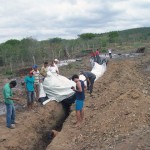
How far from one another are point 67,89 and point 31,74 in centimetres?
148

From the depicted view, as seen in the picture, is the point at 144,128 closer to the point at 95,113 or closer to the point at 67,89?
the point at 95,113

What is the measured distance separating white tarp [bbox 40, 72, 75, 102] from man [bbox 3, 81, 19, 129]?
2.53m

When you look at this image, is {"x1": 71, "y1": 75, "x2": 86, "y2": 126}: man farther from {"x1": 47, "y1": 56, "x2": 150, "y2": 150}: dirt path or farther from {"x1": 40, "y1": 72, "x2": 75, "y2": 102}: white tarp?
{"x1": 40, "y1": 72, "x2": 75, "y2": 102}: white tarp

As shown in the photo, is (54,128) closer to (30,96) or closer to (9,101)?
(30,96)

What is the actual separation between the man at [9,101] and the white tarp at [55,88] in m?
2.53

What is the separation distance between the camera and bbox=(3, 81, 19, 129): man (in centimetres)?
969

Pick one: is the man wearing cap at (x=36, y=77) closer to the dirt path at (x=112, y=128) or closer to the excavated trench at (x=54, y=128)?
the excavated trench at (x=54, y=128)

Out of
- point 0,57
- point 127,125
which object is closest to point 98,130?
point 127,125

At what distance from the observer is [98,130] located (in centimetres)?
887

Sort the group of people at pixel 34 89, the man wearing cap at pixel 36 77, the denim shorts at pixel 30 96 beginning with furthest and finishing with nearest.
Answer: the man wearing cap at pixel 36 77
the denim shorts at pixel 30 96
the group of people at pixel 34 89

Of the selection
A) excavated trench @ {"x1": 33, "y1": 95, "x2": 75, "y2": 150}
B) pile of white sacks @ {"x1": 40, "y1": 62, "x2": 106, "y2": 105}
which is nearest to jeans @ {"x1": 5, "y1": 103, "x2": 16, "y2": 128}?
excavated trench @ {"x1": 33, "y1": 95, "x2": 75, "y2": 150}

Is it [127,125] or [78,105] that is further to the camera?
[78,105]

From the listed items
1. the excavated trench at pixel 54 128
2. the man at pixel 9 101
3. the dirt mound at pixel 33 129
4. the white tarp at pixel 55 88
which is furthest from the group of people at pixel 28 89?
→ the excavated trench at pixel 54 128

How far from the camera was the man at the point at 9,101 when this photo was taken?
9.69 m
